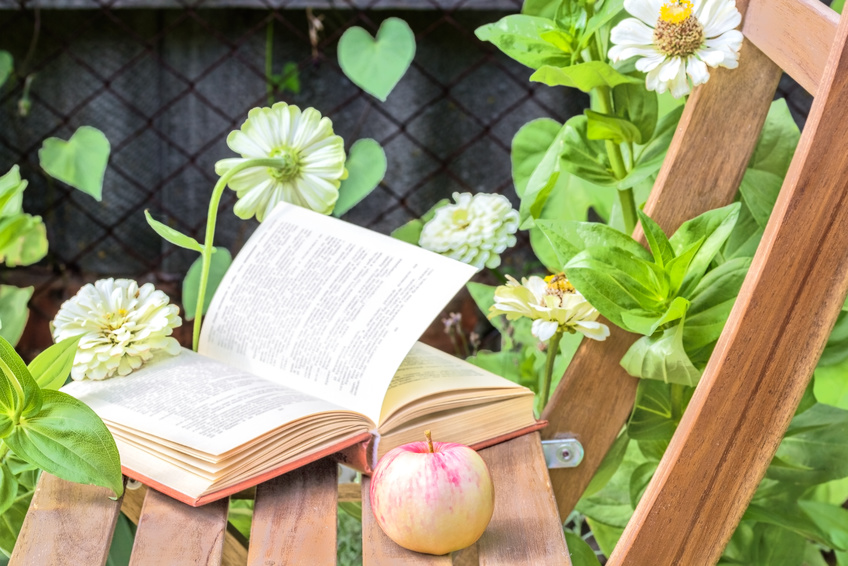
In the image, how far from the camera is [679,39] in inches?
26.4

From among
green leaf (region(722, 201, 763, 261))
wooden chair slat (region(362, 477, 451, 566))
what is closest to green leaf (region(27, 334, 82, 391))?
wooden chair slat (region(362, 477, 451, 566))

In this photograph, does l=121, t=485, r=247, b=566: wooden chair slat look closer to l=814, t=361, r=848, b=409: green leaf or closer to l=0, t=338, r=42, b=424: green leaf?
l=0, t=338, r=42, b=424: green leaf

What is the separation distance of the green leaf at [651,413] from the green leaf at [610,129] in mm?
230

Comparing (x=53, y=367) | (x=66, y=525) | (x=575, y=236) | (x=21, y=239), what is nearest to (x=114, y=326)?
(x=53, y=367)

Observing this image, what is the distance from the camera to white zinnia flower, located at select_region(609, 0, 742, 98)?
662 mm

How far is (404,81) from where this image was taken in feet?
5.59

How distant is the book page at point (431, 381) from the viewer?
669mm

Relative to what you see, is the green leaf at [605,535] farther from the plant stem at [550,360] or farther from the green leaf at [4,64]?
the green leaf at [4,64]

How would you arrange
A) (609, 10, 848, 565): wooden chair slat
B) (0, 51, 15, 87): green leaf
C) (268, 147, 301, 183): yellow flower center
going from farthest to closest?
(0, 51, 15, 87): green leaf → (268, 147, 301, 183): yellow flower center → (609, 10, 848, 565): wooden chair slat

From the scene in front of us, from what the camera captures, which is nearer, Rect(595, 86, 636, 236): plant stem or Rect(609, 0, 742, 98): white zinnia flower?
Rect(609, 0, 742, 98): white zinnia flower

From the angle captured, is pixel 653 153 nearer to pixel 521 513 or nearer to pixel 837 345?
pixel 837 345

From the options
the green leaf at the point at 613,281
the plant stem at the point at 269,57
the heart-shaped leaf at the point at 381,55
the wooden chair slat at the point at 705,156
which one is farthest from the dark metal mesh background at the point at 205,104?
the green leaf at the point at 613,281

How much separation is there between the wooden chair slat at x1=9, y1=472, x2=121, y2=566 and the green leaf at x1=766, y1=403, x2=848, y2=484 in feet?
2.02

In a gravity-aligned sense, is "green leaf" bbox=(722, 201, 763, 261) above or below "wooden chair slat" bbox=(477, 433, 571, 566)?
above
